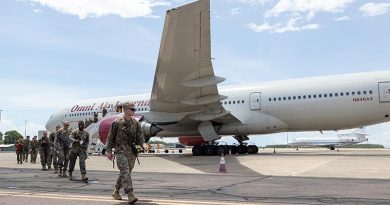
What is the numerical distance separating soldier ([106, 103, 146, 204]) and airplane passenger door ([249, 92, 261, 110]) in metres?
16.8

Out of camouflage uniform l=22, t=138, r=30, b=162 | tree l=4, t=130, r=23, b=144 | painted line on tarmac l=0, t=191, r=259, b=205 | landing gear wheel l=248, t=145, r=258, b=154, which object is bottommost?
painted line on tarmac l=0, t=191, r=259, b=205

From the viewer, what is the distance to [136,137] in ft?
23.6

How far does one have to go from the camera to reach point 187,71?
59.8 ft

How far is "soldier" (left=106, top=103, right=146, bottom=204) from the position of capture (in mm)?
6941

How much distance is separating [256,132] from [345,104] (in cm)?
517

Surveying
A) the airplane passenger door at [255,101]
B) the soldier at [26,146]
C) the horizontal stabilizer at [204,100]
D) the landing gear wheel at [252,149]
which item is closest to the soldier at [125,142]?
the horizontal stabilizer at [204,100]

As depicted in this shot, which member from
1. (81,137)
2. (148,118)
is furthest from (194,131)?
(81,137)

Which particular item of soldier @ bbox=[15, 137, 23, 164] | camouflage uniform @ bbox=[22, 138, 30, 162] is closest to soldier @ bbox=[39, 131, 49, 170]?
soldier @ bbox=[15, 137, 23, 164]

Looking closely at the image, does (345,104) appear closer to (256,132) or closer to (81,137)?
(256,132)

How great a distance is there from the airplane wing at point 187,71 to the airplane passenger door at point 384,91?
24.1ft

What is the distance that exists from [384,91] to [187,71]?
9661 millimetres

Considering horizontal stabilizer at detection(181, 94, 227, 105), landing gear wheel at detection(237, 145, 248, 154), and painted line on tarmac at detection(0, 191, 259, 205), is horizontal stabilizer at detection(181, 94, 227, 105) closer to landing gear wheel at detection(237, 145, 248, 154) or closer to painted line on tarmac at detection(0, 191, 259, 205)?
landing gear wheel at detection(237, 145, 248, 154)

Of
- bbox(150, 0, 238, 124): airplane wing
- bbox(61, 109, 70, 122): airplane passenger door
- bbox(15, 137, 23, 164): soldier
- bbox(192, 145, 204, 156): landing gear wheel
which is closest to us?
bbox(150, 0, 238, 124): airplane wing

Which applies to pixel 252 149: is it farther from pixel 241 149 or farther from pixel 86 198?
pixel 86 198
